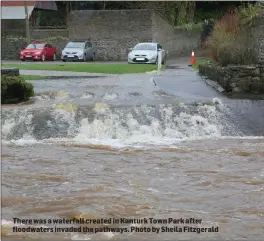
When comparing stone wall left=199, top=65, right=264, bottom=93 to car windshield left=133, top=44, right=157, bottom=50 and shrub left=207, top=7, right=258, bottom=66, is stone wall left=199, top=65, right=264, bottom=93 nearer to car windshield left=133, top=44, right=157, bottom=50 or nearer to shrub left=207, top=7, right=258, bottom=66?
shrub left=207, top=7, right=258, bottom=66

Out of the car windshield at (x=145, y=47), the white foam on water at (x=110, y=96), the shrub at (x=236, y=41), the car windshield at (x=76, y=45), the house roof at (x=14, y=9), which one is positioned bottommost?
the white foam on water at (x=110, y=96)

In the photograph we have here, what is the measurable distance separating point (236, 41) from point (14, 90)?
298 inches

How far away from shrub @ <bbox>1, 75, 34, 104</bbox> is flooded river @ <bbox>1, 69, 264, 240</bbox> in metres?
0.35

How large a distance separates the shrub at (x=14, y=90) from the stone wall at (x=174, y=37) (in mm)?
25554

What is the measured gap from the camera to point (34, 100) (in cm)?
1536

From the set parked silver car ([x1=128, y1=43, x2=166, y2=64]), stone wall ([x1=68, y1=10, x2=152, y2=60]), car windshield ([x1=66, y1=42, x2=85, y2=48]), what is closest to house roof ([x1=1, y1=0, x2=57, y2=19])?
stone wall ([x1=68, y1=10, x2=152, y2=60])

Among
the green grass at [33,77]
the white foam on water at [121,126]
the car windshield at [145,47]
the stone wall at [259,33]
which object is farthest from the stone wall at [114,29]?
the white foam on water at [121,126]

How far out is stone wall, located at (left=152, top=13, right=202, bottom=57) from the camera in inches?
1606

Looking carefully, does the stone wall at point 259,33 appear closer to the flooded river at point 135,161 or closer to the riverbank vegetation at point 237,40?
the riverbank vegetation at point 237,40

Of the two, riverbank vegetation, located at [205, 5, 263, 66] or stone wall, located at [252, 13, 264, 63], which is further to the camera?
stone wall, located at [252, 13, 264, 63]

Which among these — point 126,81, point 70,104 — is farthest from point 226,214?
point 126,81

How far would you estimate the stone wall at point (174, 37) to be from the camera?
40.8 m

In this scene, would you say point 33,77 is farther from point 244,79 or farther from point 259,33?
point 259,33

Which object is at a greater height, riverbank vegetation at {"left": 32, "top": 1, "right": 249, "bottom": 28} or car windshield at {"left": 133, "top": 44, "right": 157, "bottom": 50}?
riverbank vegetation at {"left": 32, "top": 1, "right": 249, "bottom": 28}
